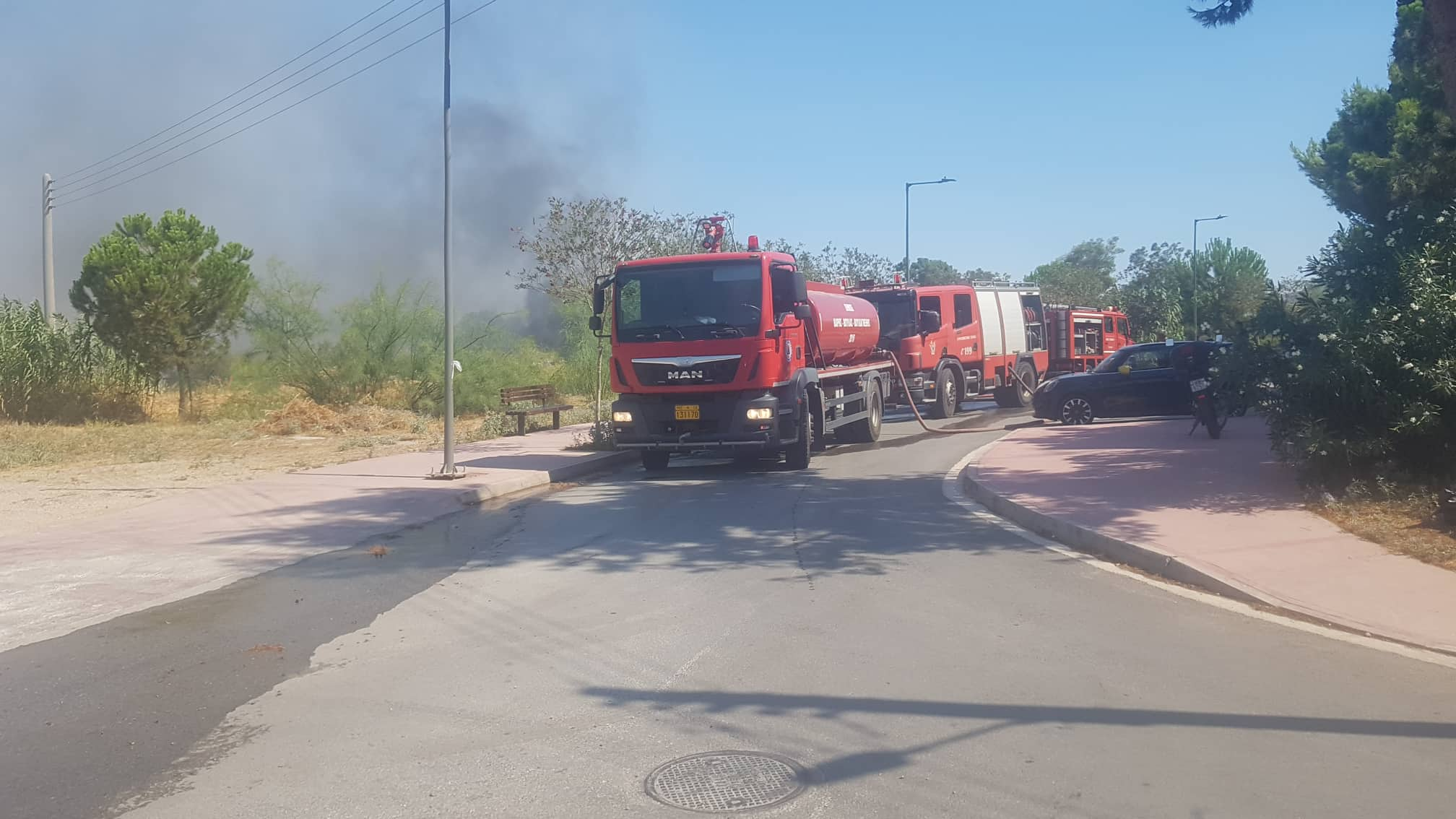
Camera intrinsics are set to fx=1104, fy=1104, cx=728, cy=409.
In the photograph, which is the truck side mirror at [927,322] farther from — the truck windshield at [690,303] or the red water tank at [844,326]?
the truck windshield at [690,303]

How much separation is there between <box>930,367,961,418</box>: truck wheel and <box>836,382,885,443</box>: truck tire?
3525mm

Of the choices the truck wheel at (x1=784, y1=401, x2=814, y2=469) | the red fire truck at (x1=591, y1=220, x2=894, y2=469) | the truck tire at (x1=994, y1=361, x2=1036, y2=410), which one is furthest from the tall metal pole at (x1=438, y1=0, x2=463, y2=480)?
the truck tire at (x1=994, y1=361, x2=1036, y2=410)

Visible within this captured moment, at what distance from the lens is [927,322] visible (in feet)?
75.6

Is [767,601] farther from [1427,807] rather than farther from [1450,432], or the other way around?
[1450,432]

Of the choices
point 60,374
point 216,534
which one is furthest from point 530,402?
point 216,534

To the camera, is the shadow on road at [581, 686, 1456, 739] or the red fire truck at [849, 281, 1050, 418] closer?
the shadow on road at [581, 686, 1456, 739]

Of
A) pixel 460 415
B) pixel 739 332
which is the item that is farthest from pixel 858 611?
pixel 460 415

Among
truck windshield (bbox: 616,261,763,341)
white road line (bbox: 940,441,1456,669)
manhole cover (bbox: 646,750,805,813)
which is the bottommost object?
manhole cover (bbox: 646,750,805,813)

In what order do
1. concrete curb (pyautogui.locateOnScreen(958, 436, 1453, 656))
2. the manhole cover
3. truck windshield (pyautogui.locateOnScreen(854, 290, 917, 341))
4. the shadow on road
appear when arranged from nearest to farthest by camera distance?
1. the manhole cover
2. the shadow on road
3. concrete curb (pyautogui.locateOnScreen(958, 436, 1453, 656))
4. truck windshield (pyautogui.locateOnScreen(854, 290, 917, 341))

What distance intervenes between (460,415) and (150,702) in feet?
80.1

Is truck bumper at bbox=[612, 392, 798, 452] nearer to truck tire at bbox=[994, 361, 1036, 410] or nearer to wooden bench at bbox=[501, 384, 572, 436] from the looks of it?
wooden bench at bbox=[501, 384, 572, 436]

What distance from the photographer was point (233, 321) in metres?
28.1

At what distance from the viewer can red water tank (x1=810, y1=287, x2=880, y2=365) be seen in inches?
693

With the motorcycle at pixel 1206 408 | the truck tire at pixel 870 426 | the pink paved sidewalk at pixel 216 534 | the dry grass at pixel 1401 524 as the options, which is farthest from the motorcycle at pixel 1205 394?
the pink paved sidewalk at pixel 216 534
